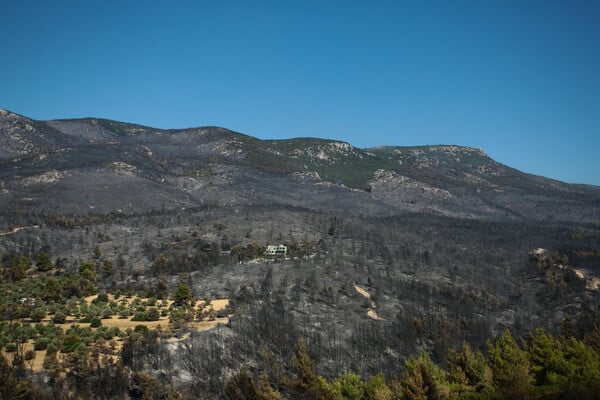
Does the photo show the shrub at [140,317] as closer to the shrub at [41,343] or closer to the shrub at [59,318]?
the shrub at [59,318]

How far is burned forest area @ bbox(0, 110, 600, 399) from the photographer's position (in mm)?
47156

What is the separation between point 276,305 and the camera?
76.0 m

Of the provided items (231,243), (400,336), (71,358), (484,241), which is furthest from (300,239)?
(71,358)

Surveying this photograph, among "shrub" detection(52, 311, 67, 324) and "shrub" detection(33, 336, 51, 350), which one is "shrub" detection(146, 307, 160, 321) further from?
"shrub" detection(33, 336, 51, 350)

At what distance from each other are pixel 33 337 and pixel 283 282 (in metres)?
41.6

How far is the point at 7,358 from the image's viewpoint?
161ft

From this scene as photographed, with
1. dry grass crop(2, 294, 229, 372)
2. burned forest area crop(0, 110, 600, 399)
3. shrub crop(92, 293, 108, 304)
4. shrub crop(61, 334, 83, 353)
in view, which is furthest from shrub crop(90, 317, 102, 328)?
shrub crop(92, 293, 108, 304)

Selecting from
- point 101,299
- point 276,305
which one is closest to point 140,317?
point 101,299

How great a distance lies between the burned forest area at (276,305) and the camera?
4716 centimetres

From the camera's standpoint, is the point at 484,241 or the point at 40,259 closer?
the point at 40,259

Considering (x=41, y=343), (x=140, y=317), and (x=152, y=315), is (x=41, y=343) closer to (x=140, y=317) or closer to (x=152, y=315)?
(x=140, y=317)

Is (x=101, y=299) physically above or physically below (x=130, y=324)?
below

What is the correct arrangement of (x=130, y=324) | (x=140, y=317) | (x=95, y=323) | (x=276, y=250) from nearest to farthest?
(x=95, y=323), (x=130, y=324), (x=140, y=317), (x=276, y=250)

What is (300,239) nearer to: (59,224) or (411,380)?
(59,224)
